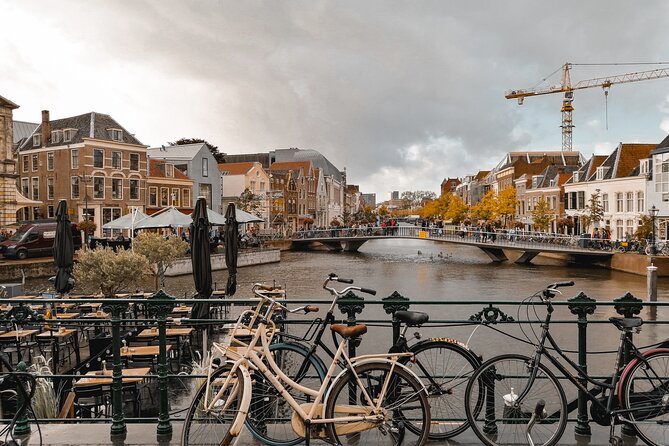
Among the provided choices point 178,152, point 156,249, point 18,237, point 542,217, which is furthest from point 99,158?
point 542,217

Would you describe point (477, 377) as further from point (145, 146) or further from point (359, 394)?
point (145, 146)

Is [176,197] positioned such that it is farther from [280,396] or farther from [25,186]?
[280,396]

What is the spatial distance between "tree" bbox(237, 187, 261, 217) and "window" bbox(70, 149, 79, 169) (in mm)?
18314

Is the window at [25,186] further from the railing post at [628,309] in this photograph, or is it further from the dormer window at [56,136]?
the railing post at [628,309]

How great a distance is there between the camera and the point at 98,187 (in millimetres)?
43438

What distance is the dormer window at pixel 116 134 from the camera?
4453 cm

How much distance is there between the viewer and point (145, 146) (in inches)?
1822

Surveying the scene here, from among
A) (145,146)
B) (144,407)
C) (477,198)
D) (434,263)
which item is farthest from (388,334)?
(477,198)

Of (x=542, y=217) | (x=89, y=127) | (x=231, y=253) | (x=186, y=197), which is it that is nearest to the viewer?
(x=231, y=253)

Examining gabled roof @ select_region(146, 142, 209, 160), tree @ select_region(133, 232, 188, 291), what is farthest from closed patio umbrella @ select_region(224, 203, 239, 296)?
A: gabled roof @ select_region(146, 142, 209, 160)

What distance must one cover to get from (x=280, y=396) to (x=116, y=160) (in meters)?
44.7

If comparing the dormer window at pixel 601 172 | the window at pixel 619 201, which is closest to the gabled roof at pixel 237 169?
the dormer window at pixel 601 172

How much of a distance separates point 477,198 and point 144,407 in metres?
105

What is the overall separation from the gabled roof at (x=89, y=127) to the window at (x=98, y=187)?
3196 millimetres
